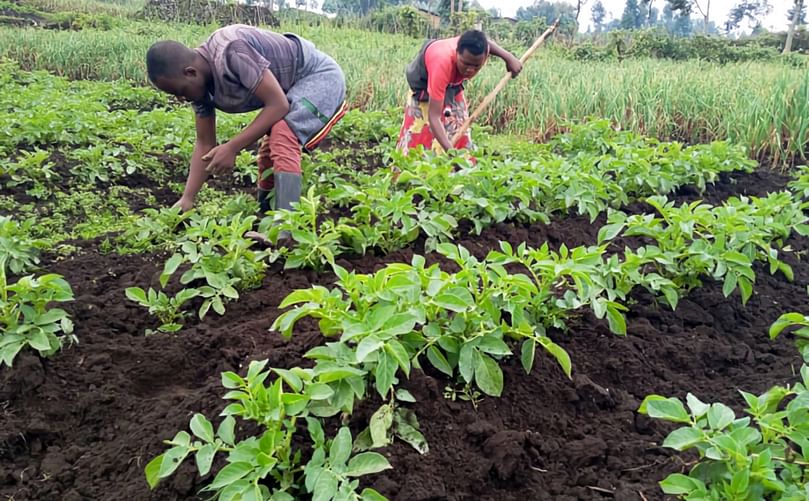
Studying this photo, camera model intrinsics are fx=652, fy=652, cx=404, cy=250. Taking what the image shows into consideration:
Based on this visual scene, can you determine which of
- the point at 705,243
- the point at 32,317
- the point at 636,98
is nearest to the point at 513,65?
the point at 705,243

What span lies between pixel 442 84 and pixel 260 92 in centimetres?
154

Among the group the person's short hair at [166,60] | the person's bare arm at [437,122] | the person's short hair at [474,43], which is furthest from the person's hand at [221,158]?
the person's short hair at [474,43]

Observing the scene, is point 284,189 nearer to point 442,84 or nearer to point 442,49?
point 442,84

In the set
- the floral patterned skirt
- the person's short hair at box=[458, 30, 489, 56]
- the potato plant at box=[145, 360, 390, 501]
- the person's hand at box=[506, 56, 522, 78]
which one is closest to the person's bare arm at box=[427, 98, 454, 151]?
the floral patterned skirt

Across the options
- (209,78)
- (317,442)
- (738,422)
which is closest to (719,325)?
(738,422)

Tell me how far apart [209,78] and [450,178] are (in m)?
1.34

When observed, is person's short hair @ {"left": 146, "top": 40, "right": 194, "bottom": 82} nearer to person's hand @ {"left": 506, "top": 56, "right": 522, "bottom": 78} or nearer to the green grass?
person's hand @ {"left": 506, "top": 56, "right": 522, "bottom": 78}

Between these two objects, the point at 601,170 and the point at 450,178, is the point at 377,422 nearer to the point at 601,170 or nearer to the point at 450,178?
the point at 450,178

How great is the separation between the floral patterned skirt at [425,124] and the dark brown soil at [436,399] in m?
2.29

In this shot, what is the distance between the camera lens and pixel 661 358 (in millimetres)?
2430

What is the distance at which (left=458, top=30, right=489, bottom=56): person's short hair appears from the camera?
4188mm

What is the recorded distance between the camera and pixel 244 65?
324 centimetres

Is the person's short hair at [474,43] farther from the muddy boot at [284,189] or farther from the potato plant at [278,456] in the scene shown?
the potato plant at [278,456]

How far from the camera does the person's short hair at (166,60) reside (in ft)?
10.0
